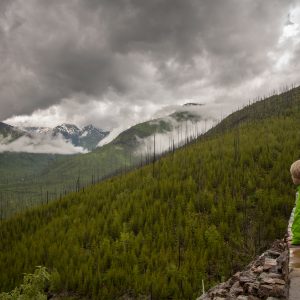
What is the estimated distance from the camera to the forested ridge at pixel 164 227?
222 feet

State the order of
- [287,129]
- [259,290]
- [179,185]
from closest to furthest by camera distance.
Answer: [259,290]
[179,185]
[287,129]

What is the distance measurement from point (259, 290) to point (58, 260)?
75.8 meters

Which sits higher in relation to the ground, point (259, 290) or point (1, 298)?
point (259, 290)

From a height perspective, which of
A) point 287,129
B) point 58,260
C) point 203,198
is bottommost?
point 58,260

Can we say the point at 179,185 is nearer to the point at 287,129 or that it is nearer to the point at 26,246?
the point at 26,246

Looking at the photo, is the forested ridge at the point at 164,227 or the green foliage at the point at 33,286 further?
the forested ridge at the point at 164,227

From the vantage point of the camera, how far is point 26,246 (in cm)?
9281

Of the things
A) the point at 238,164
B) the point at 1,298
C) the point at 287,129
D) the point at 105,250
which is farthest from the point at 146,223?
the point at 287,129

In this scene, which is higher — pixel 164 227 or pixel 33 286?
pixel 33 286

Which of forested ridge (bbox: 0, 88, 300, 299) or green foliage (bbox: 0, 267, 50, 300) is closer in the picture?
green foliage (bbox: 0, 267, 50, 300)

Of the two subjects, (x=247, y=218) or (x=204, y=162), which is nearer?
(x=247, y=218)

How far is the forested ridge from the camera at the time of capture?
67812 mm

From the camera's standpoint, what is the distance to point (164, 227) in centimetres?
8594

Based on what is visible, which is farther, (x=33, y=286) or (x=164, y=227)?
(x=164, y=227)
